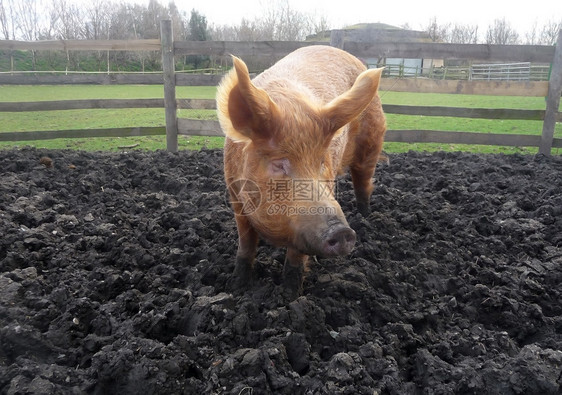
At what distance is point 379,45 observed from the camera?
8.40 meters

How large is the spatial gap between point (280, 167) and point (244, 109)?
45 cm

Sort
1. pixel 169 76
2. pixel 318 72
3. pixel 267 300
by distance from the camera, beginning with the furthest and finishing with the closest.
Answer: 1. pixel 169 76
2. pixel 318 72
3. pixel 267 300

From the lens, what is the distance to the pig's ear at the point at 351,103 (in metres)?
2.79

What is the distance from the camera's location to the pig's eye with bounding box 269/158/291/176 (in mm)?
2701

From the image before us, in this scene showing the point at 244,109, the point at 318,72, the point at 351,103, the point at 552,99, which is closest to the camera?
the point at 244,109

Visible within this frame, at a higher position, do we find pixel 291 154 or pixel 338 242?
pixel 291 154

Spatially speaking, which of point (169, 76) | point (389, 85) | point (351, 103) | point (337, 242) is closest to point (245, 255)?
point (337, 242)

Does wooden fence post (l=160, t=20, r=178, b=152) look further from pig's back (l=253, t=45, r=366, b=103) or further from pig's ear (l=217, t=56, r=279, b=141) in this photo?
pig's ear (l=217, t=56, r=279, b=141)

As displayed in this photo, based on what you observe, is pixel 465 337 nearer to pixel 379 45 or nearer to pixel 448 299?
pixel 448 299

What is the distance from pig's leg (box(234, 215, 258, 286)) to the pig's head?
1.55ft

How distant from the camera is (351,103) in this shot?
281cm

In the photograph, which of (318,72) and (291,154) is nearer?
(291,154)

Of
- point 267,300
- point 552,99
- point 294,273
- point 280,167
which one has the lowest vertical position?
point 267,300

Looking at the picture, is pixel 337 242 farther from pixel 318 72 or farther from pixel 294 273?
pixel 318 72
